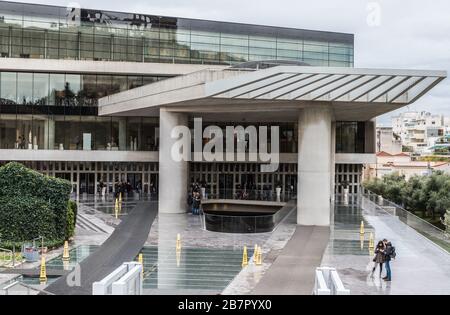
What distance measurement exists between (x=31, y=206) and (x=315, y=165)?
45.2 ft

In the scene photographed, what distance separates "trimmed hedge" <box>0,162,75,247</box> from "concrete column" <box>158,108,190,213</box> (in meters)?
10.2

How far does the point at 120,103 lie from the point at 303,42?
65.8ft

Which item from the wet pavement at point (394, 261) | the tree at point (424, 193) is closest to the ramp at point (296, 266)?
the wet pavement at point (394, 261)

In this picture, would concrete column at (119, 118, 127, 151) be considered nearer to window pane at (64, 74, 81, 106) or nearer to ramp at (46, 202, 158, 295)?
window pane at (64, 74, 81, 106)

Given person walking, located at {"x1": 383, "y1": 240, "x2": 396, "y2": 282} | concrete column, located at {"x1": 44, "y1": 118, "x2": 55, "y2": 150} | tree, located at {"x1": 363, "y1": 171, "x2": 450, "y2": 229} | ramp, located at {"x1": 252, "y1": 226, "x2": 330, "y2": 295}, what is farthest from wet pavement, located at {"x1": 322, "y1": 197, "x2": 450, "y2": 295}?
concrete column, located at {"x1": 44, "y1": 118, "x2": 55, "y2": 150}

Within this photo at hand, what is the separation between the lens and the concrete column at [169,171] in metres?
32.7

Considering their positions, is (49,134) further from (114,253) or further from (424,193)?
(424,193)

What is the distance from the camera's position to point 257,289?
14945mm

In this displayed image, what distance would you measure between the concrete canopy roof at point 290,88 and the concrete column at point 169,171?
0.82 metres

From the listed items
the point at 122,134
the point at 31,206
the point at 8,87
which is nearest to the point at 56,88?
the point at 8,87

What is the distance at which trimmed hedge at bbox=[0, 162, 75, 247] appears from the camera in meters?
21.3

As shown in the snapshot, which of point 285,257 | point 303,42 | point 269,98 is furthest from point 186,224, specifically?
point 303,42
